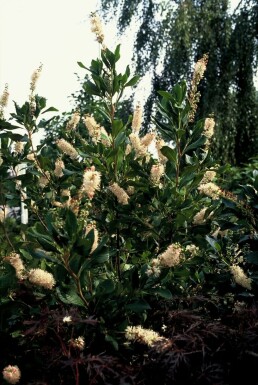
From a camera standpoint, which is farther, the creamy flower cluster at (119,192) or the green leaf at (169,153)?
the green leaf at (169,153)

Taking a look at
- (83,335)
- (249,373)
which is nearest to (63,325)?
(83,335)

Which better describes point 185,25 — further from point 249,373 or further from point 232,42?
point 249,373

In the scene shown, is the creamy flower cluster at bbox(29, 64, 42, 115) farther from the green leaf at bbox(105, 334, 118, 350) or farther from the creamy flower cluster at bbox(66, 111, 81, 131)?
the green leaf at bbox(105, 334, 118, 350)

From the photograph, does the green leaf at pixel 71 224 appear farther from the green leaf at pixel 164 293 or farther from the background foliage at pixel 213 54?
the background foliage at pixel 213 54

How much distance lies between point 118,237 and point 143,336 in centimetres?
66

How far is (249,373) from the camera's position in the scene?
63.1 inches

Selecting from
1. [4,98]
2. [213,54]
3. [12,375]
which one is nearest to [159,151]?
[4,98]

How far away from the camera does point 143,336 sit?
1629mm

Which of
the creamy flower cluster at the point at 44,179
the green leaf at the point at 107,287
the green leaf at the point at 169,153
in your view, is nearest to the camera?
the green leaf at the point at 107,287

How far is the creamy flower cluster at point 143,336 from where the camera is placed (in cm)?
161

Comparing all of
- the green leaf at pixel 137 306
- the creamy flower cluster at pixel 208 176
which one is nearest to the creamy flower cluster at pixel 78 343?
the green leaf at pixel 137 306

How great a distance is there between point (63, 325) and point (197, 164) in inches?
31.6

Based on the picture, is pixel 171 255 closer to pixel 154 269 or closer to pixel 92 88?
pixel 154 269

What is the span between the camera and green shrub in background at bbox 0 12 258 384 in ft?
5.64
